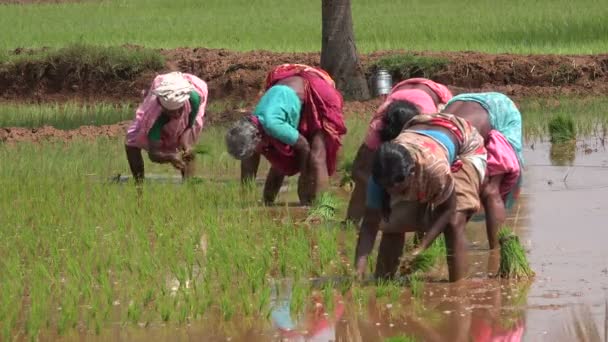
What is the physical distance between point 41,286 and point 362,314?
1.52m

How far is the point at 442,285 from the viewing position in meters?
6.29

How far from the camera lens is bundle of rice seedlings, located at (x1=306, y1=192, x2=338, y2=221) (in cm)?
802

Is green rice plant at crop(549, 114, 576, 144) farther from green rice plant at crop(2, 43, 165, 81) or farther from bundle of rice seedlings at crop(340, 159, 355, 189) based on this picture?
green rice plant at crop(2, 43, 165, 81)

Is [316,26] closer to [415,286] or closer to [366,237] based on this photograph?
[366,237]

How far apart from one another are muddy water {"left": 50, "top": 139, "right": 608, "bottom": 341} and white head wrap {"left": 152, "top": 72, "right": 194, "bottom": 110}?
8.26 feet

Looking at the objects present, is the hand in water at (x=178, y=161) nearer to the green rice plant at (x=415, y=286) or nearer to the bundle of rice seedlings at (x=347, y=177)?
the bundle of rice seedlings at (x=347, y=177)

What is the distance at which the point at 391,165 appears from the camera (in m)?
5.78

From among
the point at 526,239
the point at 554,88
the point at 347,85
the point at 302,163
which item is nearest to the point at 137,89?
the point at 347,85

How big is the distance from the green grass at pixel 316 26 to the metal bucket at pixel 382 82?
2.95 meters

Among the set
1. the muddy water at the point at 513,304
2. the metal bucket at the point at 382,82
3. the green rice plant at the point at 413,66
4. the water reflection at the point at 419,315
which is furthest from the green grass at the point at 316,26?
the water reflection at the point at 419,315

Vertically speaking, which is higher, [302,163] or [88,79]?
[302,163]

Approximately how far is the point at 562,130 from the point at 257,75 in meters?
6.59

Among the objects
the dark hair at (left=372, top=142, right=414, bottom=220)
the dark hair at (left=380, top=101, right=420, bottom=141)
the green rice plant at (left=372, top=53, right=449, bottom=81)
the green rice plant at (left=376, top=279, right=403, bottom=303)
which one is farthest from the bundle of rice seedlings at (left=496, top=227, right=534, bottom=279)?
the green rice plant at (left=372, top=53, right=449, bottom=81)

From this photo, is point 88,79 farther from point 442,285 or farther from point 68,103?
point 442,285
